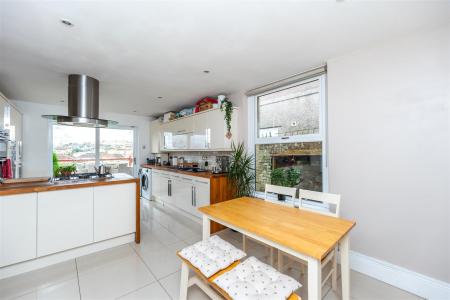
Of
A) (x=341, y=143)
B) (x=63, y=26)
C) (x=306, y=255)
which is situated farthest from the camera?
(x=341, y=143)

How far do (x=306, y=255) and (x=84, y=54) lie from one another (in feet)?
8.79

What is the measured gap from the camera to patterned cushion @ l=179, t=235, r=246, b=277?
4.09 ft

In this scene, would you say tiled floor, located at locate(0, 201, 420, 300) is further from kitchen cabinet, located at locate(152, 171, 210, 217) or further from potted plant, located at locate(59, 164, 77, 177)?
potted plant, located at locate(59, 164, 77, 177)

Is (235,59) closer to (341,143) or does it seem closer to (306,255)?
(341,143)

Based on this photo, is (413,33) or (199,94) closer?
(413,33)

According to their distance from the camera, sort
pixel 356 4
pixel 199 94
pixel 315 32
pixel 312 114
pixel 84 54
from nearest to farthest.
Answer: pixel 356 4
pixel 315 32
pixel 84 54
pixel 312 114
pixel 199 94

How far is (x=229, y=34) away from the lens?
5.32ft

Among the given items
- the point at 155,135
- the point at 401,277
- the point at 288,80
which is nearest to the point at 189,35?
the point at 288,80

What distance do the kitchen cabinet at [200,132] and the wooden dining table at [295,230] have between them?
158cm

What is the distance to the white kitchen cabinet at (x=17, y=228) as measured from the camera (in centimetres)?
176

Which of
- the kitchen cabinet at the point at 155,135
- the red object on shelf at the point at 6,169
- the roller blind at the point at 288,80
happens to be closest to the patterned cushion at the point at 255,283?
the roller blind at the point at 288,80

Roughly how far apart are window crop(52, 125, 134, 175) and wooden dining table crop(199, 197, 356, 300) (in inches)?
159

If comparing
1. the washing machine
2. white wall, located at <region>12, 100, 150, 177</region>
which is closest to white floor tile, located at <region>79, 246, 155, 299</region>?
the washing machine

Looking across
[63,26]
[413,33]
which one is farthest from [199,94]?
[413,33]
